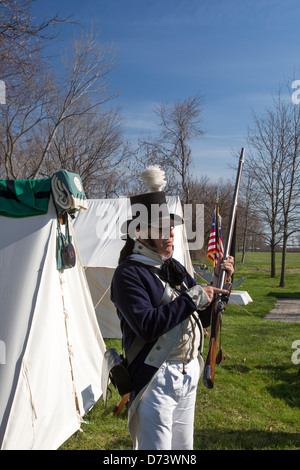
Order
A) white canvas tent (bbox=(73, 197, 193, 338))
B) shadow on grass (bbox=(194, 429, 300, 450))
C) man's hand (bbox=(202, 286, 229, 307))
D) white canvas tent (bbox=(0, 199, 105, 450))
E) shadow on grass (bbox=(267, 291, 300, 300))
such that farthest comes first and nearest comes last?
shadow on grass (bbox=(267, 291, 300, 300)) < white canvas tent (bbox=(73, 197, 193, 338)) < shadow on grass (bbox=(194, 429, 300, 450)) < white canvas tent (bbox=(0, 199, 105, 450)) < man's hand (bbox=(202, 286, 229, 307))

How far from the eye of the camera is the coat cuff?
2.19 m

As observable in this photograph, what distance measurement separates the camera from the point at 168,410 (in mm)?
2180

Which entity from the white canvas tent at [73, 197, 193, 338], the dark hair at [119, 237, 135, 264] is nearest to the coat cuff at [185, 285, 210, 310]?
the dark hair at [119, 237, 135, 264]

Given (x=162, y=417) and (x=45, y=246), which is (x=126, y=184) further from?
(x=162, y=417)

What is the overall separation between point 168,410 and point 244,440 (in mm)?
2290

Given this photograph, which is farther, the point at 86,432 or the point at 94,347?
the point at 94,347

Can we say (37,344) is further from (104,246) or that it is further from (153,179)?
(104,246)

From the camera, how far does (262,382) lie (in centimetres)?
575

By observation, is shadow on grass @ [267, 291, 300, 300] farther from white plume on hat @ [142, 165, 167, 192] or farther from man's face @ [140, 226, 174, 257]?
man's face @ [140, 226, 174, 257]

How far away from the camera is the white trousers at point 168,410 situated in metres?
2.13

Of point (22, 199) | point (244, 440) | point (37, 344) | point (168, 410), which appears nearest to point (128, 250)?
point (168, 410)

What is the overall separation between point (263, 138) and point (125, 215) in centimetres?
1236

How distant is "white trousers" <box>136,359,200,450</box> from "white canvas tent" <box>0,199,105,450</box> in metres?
1.57
